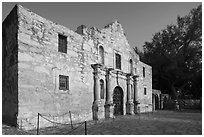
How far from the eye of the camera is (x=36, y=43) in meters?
8.97

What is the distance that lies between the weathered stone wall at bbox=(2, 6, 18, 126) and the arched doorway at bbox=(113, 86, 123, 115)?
25.7ft

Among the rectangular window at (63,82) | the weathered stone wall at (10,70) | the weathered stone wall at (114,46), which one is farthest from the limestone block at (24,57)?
the weathered stone wall at (114,46)

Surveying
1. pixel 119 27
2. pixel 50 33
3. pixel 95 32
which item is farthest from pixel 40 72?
pixel 119 27

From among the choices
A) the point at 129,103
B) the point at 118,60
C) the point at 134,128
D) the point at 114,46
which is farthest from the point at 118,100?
the point at 134,128

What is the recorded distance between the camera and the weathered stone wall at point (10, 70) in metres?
8.15

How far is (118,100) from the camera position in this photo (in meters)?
14.9

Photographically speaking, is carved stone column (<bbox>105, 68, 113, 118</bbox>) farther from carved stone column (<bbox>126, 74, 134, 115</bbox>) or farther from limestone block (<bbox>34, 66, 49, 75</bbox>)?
limestone block (<bbox>34, 66, 49, 75</bbox>)

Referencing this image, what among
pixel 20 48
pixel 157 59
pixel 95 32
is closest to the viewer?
pixel 20 48

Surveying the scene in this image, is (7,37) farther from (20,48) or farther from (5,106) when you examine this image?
(5,106)

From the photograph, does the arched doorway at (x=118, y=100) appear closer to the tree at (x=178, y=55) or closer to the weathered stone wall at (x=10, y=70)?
the weathered stone wall at (x=10, y=70)

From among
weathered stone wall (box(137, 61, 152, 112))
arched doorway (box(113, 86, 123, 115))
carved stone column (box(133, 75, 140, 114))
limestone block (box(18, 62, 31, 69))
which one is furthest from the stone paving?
weathered stone wall (box(137, 61, 152, 112))

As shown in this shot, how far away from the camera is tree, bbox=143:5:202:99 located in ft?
87.2

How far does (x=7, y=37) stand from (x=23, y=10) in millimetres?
1607

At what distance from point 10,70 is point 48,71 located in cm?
172
